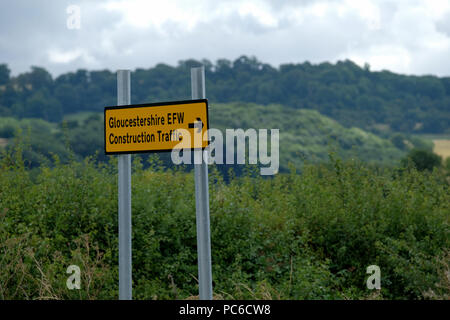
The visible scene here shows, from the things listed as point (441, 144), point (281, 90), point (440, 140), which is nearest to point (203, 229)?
point (441, 144)

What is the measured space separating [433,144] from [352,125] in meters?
7.94

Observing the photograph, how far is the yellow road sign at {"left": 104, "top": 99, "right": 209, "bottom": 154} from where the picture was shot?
365cm

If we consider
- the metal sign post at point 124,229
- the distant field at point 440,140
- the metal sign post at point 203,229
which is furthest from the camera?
the distant field at point 440,140

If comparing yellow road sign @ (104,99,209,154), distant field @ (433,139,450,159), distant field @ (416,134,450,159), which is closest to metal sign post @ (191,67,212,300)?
yellow road sign @ (104,99,209,154)

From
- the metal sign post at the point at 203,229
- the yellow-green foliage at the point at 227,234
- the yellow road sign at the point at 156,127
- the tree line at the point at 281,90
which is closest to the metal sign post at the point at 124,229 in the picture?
the yellow road sign at the point at 156,127

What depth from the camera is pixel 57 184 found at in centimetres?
852

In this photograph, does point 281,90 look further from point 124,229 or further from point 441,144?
point 124,229

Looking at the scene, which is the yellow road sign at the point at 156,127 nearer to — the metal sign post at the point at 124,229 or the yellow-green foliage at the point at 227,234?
the metal sign post at the point at 124,229

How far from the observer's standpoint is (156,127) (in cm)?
379

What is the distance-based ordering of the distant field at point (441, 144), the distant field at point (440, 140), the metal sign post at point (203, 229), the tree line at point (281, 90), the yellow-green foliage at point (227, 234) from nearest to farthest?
the metal sign post at point (203, 229), the yellow-green foliage at point (227, 234), the distant field at point (441, 144), the distant field at point (440, 140), the tree line at point (281, 90)

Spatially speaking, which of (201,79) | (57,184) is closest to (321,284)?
(201,79)

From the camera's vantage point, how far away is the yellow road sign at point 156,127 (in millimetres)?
3650

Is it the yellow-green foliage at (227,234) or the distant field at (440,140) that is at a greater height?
the distant field at (440,140)
